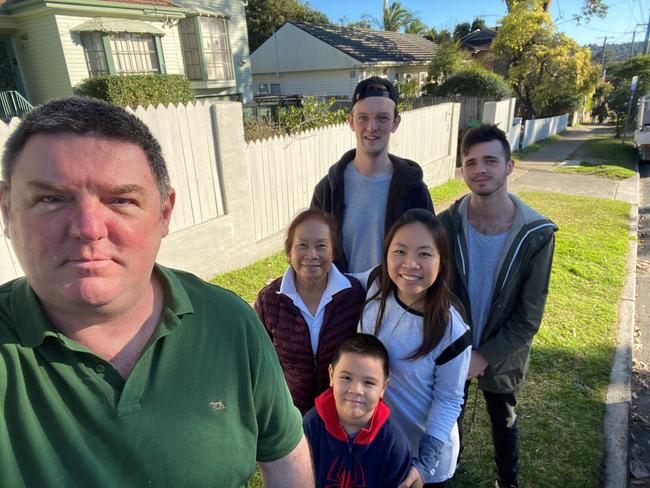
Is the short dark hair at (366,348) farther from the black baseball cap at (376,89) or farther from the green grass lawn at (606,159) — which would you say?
the green grass lawn at (606,159)

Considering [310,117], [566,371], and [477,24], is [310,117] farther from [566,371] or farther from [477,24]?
[477,24]

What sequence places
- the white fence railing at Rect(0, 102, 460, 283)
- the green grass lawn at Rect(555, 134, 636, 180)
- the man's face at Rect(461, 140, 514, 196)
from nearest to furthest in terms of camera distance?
the man's face at Rect(461, 140, 514, 196)
the white fence railing at Rect(0, 102, 460, 283)
the green grass lawn at Rect(555, 134, 636, 180)

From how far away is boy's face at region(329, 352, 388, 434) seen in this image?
172 centimetres

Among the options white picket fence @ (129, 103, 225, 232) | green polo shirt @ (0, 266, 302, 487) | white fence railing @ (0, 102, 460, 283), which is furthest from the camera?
white fence railing @ (0, 102, 460, 283)

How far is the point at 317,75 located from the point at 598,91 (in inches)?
1011

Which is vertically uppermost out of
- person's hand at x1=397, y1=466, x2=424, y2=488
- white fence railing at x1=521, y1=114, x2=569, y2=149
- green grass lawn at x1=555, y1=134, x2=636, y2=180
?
person's hand at x1=397, y1=466, x2=424, y2=488

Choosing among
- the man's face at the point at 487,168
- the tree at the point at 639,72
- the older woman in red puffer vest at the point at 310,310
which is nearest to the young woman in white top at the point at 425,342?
the older woman in red puffer vest at the point at 310,310

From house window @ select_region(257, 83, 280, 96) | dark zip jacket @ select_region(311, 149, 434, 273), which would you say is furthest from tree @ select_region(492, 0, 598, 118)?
dark zip jacket @ select_region(311, 149, 434, 273)

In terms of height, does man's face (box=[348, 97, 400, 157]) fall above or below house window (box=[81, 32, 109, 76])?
below

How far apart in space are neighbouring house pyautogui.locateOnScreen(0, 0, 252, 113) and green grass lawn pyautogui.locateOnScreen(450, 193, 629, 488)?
1438 cm

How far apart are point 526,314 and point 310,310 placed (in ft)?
3.72

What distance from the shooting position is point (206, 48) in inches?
643

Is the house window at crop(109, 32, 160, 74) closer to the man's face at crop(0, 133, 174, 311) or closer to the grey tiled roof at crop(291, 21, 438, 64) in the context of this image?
the grey tiled roof at crop(291, 21, 438, 64)

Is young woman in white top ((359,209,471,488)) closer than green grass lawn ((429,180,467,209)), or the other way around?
young woman in white top ((359,209,471,488))
